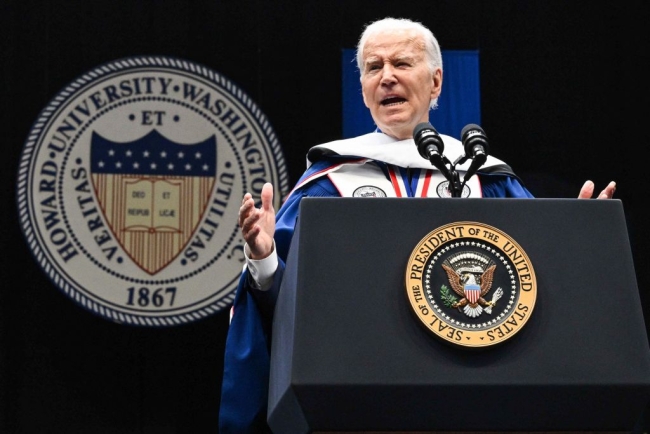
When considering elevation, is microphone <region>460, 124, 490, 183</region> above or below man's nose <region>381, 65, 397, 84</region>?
below

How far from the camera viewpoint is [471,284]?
2.06 meters

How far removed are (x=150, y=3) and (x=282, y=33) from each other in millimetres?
695

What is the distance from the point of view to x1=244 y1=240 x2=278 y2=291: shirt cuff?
2.67 m

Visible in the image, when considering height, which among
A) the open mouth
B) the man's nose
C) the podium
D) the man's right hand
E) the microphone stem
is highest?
the man's nose

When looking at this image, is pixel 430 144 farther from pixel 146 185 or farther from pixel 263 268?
pixel 146 185

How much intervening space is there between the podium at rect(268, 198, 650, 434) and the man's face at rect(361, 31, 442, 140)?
1.20m

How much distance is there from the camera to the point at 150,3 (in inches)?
209

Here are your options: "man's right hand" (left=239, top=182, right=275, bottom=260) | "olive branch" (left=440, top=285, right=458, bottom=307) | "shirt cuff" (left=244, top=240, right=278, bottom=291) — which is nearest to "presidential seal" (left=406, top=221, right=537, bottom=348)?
"olive branch" (left=440, top=285, right=458, bottom=307)

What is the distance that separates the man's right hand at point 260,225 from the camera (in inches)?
98.6

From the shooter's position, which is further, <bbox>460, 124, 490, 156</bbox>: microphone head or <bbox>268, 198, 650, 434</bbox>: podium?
<bbox>460, 124, 490, 156</bbox>: microphone head

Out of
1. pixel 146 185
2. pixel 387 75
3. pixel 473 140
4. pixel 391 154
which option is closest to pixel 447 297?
pixel 473 140

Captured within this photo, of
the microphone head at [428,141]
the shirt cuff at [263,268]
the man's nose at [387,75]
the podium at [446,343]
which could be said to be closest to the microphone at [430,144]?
the microphone head at [428,141]

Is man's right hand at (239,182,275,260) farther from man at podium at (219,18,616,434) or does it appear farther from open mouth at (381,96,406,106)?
open mouth at (381,96,406,106)

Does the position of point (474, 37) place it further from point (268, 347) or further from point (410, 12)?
point (268, 347)
